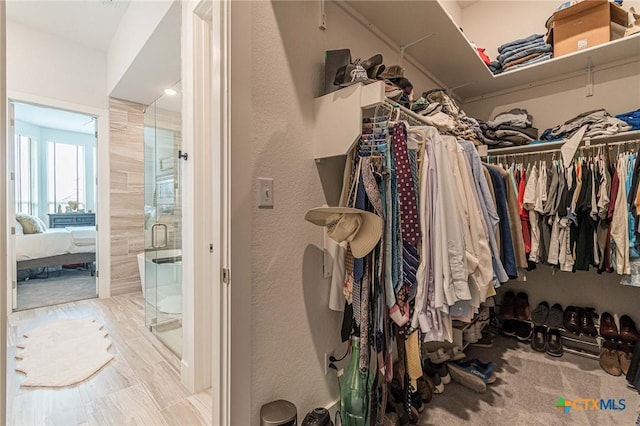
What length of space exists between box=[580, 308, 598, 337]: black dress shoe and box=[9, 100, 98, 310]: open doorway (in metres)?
5.34

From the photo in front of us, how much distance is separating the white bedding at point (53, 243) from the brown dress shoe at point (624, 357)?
6413mm

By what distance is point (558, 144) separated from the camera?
7.35 ft

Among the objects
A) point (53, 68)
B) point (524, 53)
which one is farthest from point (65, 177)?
point (524, 53)

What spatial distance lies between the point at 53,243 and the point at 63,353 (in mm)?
2848

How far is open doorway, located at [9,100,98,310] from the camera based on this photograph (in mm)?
3867

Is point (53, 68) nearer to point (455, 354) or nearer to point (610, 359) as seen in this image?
point (455, 354)

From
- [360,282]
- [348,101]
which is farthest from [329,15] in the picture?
[360,282]

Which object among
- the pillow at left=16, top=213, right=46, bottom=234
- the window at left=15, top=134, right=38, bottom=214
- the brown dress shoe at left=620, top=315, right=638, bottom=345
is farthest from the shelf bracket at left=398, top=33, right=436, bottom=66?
the window at left=15, top=134, right=38, bottom=214

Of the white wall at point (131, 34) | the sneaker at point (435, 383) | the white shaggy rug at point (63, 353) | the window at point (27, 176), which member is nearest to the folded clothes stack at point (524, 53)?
the sneaker at point (435, 383)

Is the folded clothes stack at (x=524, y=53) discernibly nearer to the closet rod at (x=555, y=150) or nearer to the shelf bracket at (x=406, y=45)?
the closet rod at (x=555, y=150)

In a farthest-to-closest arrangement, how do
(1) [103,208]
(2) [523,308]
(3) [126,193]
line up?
1. (3) [126,193]
2. (1) [103,208]
3. (2) [523,308]

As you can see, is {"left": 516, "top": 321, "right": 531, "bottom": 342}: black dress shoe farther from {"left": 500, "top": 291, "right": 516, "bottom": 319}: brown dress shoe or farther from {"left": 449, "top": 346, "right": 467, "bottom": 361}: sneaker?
{"left": 449, "top": 346, "right": 467, "bottom": 361}: sneaker

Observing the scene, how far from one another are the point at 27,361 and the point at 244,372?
7.22ft

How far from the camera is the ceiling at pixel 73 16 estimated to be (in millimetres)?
2900
